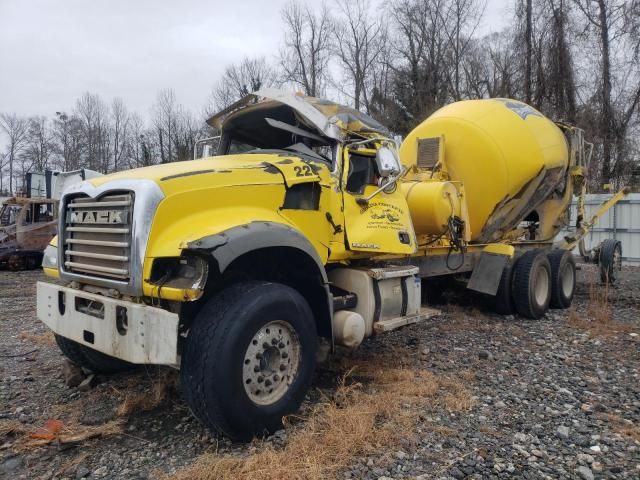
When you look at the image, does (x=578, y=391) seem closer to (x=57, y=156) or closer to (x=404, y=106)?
(x=404, y=106)

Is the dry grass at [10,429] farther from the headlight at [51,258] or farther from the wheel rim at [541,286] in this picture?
the wheel rim at [541,286]

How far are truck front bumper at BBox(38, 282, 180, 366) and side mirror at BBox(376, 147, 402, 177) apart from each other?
2.61 metres

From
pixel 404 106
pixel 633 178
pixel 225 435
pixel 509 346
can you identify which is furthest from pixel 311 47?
pixel 225 435

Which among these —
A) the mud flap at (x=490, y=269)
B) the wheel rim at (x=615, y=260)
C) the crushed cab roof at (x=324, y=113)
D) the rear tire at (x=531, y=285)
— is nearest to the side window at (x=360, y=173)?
the crushed cab roof at (x=324, y=113)

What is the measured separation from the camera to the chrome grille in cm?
365

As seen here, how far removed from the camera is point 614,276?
37.1 ft

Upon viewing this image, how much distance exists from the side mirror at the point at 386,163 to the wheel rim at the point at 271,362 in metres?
1.95

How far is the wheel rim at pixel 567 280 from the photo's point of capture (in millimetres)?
8609

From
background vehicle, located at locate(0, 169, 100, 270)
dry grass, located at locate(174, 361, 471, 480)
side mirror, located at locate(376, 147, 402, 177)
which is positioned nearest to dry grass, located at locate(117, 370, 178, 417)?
→ dry grass, located at locate(174, 361, 471, 480)

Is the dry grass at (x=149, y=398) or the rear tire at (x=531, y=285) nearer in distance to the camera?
the dry grass at (x=149, y=398)

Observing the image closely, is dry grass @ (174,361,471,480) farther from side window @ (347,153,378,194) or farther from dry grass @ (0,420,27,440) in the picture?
side window @ (347,153,378,194)

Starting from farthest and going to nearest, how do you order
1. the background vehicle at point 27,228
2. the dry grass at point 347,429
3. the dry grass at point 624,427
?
1. the background vehicle at point 27,228
2. the dry grass at point 624,427
3. the dry grass at point 347,429

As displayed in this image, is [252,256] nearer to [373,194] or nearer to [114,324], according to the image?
[114,324]

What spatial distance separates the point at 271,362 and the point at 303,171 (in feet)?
5.41
